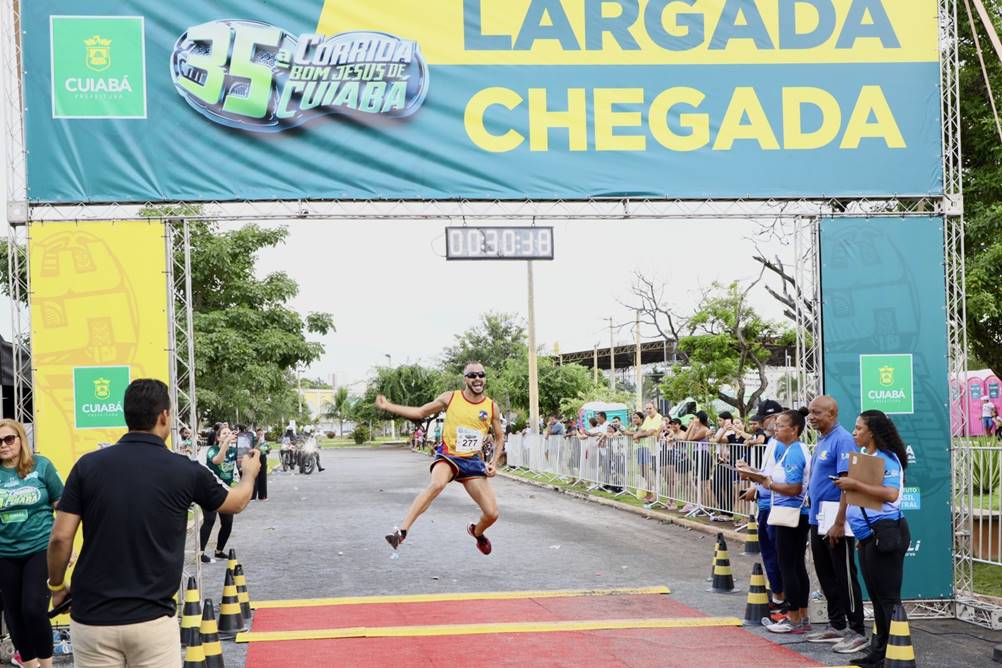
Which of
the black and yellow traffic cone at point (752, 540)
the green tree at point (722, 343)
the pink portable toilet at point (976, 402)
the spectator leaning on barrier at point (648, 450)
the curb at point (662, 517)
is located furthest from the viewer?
the pink portable toilet at point (976, 402)

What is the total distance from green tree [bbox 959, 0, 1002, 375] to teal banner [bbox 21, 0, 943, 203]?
3615mm

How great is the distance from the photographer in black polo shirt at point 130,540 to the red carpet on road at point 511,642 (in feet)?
12.8

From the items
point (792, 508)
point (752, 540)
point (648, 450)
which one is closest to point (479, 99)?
point (792, 508)

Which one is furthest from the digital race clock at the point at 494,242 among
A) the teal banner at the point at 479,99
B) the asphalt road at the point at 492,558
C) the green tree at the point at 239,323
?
the green tree at the point at 239,323

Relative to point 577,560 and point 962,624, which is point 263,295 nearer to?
point 577,560

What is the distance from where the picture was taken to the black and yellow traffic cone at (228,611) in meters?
9.68

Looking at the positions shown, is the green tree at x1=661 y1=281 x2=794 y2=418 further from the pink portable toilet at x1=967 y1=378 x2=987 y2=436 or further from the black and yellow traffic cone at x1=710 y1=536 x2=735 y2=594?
the black and yellow traffic cone at x1=710 y1=536 x2=735 y2=594

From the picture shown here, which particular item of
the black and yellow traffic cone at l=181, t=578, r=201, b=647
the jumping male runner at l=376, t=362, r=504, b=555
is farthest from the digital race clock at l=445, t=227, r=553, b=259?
the black and yellow traffic cone at l=181, t=578, r=201, b=647

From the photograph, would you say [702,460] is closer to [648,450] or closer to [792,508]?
[648,450]

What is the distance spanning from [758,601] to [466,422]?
3.28 metres

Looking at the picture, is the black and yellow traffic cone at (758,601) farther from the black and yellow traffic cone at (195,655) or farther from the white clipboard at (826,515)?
the black and yellow traffic cone at (195,655)

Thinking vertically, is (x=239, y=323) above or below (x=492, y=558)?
above

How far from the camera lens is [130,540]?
4.74 metres

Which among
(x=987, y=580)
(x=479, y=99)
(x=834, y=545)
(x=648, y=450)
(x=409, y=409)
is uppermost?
(x=479, y=99)
